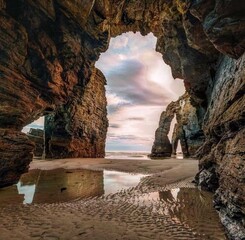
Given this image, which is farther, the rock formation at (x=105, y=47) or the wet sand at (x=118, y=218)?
the rock formation at (x=105, y=47)

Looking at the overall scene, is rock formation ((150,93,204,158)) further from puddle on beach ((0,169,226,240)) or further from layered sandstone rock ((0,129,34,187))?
layered sandstone rock ((0,129,34,187))

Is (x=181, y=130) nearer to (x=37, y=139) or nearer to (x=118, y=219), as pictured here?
(x=37, y=139)

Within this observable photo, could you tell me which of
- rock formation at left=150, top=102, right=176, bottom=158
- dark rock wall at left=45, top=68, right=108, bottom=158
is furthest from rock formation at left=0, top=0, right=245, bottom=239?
rock formation at left=150, top=102, right=176, bottom=158

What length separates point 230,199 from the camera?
16.5 ft

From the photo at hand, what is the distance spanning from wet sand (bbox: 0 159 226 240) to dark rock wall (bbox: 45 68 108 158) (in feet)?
64.0

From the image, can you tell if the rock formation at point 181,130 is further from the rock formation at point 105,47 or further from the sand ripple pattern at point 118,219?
the sand ripple pattern at point 118,219

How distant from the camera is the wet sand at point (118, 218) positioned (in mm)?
4566

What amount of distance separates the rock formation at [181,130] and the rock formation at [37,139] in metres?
23.2

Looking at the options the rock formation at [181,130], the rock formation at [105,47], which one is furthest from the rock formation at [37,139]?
the rock formation at [181,130]

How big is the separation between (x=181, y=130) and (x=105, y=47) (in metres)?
26.2

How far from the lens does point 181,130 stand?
1577 inches

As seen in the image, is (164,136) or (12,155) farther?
(164,136)

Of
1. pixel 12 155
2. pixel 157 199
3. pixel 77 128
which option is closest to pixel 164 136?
pixel 77 128

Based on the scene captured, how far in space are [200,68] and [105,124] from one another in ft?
70.0
